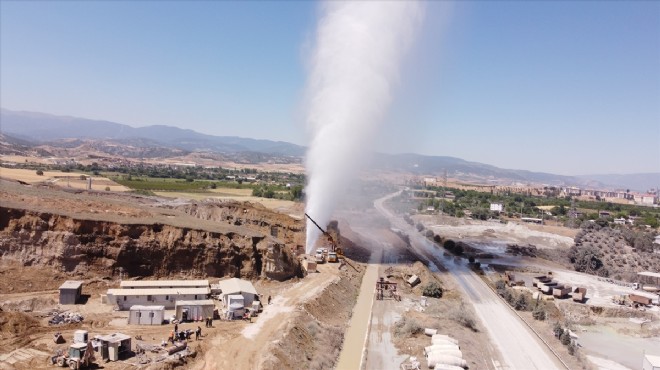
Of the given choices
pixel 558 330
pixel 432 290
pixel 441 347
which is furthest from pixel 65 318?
pixel 558 330

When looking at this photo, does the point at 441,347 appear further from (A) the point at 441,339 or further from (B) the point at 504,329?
(B) the point at 504,329

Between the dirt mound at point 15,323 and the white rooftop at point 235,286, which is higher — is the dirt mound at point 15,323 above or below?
below

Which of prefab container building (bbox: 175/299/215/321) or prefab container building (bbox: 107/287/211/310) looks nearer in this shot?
prefab container building (bbox: 175/299/215/321)

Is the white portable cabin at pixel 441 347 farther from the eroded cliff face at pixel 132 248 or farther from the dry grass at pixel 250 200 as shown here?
the dry grass at pixel 250 200

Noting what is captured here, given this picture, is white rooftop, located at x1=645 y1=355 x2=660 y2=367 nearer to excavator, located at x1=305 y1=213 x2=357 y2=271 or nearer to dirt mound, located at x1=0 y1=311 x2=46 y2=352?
excavator, located at x1=305 y1=213 x2=357 y2=271

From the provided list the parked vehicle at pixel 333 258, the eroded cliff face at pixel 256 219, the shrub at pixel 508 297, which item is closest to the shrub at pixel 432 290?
the shrub at pixel 508 297

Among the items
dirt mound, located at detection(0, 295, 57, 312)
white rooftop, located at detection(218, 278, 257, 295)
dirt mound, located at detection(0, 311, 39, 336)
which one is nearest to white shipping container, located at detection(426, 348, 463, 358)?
white rooftop, located at detection(218, 278, 257, 295)
